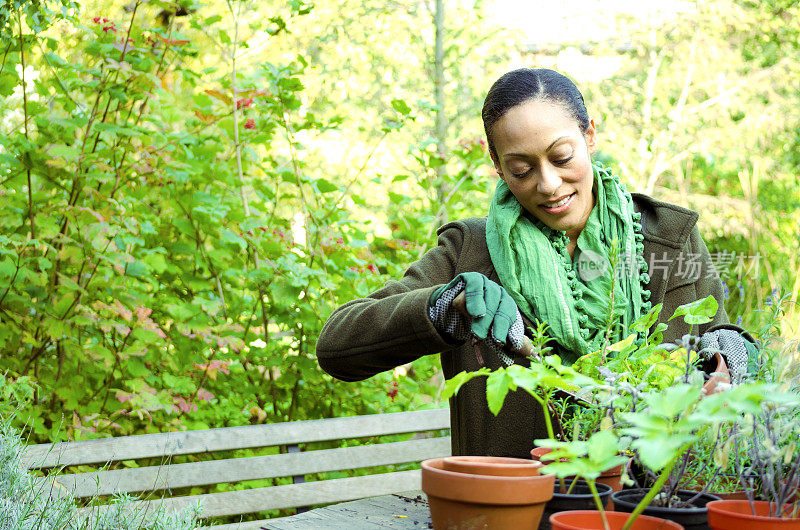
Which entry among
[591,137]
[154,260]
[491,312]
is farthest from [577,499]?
→ [154,260]

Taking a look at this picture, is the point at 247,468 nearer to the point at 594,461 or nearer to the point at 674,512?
the point at 674,512

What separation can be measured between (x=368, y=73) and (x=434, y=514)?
5395 mm

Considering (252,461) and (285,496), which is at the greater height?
(252,461)

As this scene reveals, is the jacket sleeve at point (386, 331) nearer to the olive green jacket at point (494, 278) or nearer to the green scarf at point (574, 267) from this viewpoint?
the olive green jacket at point (494, 278)

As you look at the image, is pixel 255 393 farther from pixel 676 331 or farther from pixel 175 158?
pixel 676 331

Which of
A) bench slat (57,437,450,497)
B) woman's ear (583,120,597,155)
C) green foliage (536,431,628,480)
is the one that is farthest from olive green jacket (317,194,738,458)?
green foliage (536,431,628,480)

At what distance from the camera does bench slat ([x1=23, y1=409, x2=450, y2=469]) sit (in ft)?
6.31

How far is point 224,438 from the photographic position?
223 cm

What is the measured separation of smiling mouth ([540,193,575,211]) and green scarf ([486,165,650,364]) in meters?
0.09

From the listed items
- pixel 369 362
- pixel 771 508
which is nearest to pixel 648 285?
pixel 369 362

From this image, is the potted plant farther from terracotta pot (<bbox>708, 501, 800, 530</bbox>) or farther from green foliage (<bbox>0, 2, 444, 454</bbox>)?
green foliage (<bbox>0, 2, 444, 454</bbox>)

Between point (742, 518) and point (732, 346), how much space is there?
24.2 inches

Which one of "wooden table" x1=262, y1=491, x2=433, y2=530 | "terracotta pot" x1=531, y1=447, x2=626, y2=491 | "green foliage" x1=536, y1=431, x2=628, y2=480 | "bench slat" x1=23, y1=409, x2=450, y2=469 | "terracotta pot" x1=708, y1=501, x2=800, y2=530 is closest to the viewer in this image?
"green foliage" x1=536, y1=431, x2=628, y2=480

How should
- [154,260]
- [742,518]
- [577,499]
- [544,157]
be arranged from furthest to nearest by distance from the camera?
1. [154,260]
2. [544,157]
3. [577,499]
4. [742,518]
